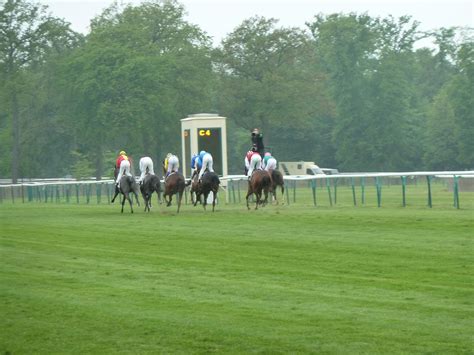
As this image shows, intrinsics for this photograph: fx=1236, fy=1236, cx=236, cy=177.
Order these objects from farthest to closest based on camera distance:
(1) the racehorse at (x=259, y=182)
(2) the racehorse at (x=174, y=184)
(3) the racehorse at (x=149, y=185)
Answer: (3) the racehorse at (x=149, y=185)
(2) the racehorse at (x=174, y=184)
(1) the racehorse at (x=259, y=182)

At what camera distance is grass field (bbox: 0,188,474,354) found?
12.1 metres

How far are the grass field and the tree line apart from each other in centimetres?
5199

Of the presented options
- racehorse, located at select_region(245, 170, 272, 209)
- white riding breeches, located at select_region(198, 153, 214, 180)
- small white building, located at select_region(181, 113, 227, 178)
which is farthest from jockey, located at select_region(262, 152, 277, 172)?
small white building, located at select_region(181, 113, 227, 178)

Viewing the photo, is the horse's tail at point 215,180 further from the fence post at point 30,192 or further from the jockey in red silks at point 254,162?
the fence post at point 30,192

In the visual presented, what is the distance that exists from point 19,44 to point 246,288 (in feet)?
206

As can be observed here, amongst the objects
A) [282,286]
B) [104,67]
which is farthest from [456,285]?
[104,67]

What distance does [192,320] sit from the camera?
528 inches

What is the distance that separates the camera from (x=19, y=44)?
251 feet

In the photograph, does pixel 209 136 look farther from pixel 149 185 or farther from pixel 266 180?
pixel 266 180

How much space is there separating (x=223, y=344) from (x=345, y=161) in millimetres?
86536

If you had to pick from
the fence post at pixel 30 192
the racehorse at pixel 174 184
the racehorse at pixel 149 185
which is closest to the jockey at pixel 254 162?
the racehorse at pixel 174 184

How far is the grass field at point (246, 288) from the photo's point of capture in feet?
39.8

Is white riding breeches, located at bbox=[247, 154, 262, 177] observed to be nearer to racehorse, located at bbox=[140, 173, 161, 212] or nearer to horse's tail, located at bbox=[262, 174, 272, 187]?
horse's tail, located at bbox=[262, 174, 272, 187]

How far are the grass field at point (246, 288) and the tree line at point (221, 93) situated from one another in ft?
171
